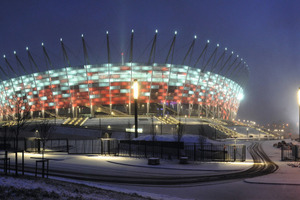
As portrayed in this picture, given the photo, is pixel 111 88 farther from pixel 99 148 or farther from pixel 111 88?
pixel 99 148

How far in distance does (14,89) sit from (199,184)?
9154 centimetres

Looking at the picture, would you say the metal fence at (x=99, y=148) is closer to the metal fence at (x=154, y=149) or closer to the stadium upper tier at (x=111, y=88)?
the metal fence at (x=154, y=149)

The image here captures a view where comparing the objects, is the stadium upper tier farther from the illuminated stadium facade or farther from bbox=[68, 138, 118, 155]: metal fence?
bbox=[68, 138, 118, 155]: metal fence

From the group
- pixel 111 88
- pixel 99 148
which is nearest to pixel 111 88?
pixel 111 88

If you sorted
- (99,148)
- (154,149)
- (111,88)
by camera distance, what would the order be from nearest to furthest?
(154,149) → (99,148) → (111,88)

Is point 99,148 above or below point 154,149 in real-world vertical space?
below

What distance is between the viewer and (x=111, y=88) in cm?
7800

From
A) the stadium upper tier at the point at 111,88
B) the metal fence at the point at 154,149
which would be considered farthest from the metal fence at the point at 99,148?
the stadium upper tier at the point at 111,88

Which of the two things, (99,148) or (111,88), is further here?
(111,88)

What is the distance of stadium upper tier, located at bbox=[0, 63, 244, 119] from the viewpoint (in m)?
77.2

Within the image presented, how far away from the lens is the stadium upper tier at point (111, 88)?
77250mm

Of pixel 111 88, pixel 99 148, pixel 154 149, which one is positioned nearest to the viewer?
pixel 154 149

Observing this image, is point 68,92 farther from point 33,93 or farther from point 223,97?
point 223,97

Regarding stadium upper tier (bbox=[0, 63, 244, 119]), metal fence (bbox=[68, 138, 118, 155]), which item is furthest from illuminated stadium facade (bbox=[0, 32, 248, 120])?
metal fence (bbox=[68, 138, 118, 155])
